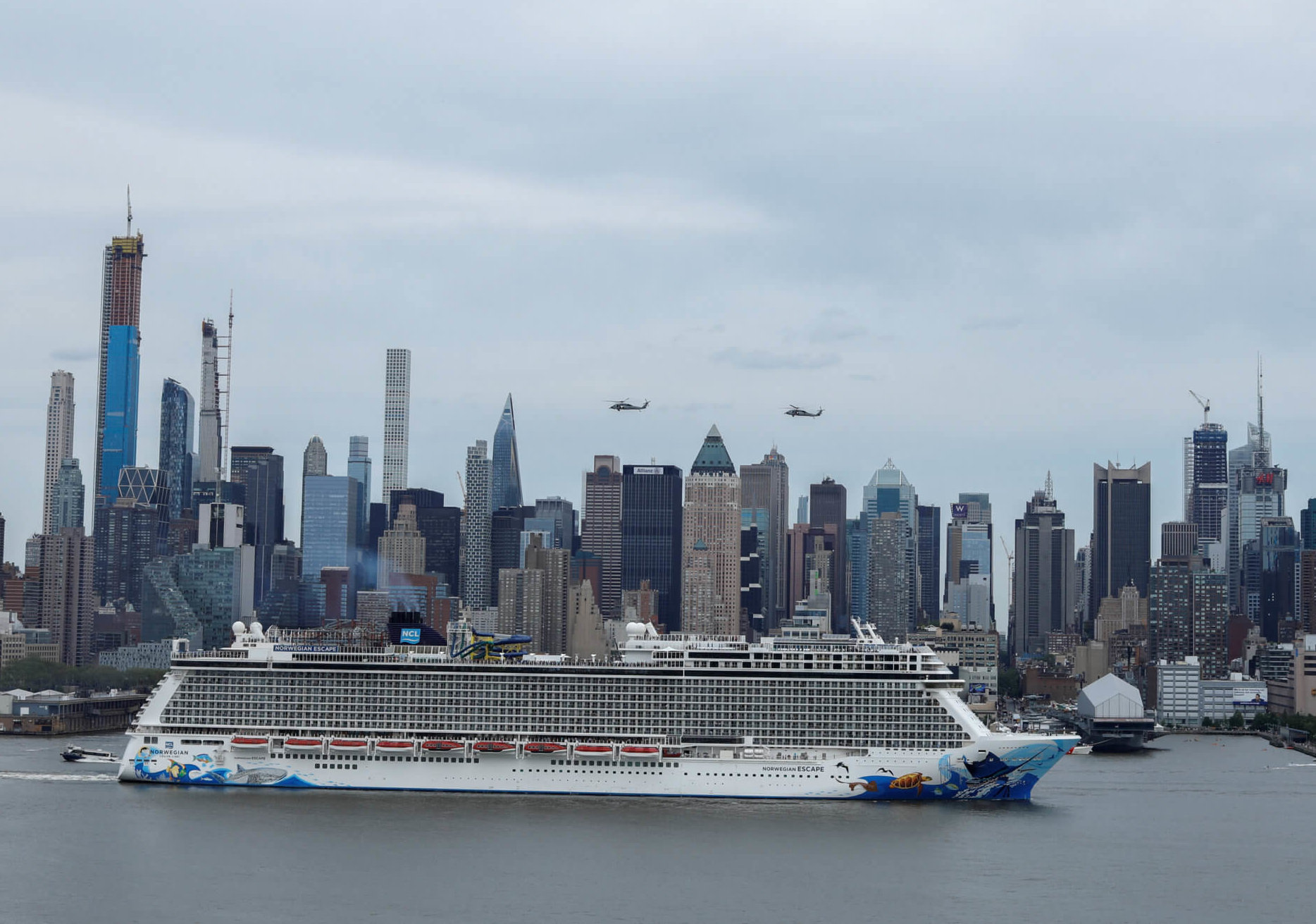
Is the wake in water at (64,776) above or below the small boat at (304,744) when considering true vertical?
below

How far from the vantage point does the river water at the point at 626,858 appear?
4644 cm

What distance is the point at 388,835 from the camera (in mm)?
56531

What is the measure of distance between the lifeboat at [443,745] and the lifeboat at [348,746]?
2.45 m

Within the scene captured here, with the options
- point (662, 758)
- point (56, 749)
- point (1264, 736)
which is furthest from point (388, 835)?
point (1264, 736)

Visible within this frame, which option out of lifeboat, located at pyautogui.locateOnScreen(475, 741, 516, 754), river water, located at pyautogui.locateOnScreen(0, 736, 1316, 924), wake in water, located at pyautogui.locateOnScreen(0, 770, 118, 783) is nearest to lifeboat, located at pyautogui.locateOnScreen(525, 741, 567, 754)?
lifeboat, located at pyautogui.locateOnScreen(475, 741, 516, 754)

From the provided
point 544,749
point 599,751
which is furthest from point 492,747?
point 599,751

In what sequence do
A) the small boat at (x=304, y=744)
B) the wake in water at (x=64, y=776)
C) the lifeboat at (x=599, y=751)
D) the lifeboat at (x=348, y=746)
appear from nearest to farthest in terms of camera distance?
the lifeboat at (x=599, y=751)
the lifeboat at (x=348, y=746)
the small boat at (x=304, y=744)
the wake in water at (x=64, y=776)

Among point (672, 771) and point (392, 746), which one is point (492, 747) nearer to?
point (392, 746)

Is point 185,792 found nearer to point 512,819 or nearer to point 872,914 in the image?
point 512,819

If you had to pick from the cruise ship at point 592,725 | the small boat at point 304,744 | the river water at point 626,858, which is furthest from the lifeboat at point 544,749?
the small boat at point 304,744

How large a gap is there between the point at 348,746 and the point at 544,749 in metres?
7.67

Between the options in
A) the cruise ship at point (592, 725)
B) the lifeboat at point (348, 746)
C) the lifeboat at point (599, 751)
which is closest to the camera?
the cruise ship at point (592, 725)

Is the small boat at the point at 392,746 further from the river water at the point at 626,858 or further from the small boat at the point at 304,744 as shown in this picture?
the small boat at the point at 304,744

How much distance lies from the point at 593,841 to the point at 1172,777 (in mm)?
42981
